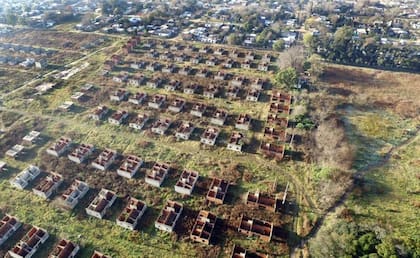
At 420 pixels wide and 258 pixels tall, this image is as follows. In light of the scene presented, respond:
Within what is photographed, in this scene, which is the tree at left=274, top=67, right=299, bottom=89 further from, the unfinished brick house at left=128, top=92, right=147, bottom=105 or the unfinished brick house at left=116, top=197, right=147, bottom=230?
the unfinished brick house at left=116, top=197, right=147, bottom=230

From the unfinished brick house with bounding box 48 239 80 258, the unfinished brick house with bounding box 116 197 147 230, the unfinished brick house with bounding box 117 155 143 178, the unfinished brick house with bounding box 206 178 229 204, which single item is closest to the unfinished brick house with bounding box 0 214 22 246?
the unfinished brick house with bounding box 48 239 80 258

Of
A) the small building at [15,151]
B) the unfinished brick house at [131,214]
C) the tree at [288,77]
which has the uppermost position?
the tree at [288,77]

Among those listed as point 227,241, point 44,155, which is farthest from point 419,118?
point 44,155

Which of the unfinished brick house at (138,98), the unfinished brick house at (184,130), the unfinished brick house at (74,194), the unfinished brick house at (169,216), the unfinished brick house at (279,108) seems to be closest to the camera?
the unfinished brick house at (169,216)

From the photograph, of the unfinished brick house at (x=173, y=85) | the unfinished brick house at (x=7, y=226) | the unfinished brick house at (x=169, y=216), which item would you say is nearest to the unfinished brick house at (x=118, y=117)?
the unfinished brick house at (x=173, y=85)

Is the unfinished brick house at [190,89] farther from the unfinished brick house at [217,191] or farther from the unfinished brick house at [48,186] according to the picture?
the unfinished brick house at [48,186]

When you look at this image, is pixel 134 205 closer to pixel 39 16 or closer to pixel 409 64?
pixel 409 64
